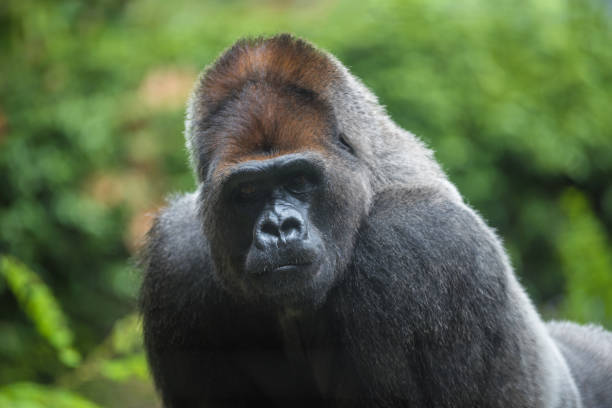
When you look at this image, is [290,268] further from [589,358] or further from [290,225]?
[589,358]

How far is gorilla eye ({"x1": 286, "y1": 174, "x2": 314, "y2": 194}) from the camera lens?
12.4 ft

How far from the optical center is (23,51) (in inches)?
332

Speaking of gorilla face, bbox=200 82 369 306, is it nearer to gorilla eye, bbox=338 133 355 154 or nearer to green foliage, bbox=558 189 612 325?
gorilla eye, bbox=338 133 355 154

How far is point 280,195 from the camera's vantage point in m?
3.73

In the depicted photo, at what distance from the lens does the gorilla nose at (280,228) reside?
363 cm

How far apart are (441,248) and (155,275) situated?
1.56 meters

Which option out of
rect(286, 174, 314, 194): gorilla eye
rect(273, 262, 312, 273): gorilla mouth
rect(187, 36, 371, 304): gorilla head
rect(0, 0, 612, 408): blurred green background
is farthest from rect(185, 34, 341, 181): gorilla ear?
rect(0, 0, 612, 408): blurred green background

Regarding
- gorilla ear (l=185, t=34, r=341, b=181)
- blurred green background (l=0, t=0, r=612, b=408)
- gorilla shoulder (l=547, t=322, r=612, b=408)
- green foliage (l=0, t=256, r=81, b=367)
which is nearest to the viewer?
gorilla ear (l=185, t=34, r=341, b=181)

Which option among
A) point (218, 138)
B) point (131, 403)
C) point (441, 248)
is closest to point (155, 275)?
point (218, 138)

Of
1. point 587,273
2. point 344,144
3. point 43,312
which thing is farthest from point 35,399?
point 587,273

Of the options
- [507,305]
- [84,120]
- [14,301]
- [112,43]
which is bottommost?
[507,305]

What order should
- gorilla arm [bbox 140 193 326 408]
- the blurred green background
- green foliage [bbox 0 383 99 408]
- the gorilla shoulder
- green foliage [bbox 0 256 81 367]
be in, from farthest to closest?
1. the blurred green background
2. green foliage [bbox 0 256 81 367]
3. the gorilla shoulder
4. green foliage [bbox 0 383 99 408]
5. gorilla arm [bbox 140 193 326 408]

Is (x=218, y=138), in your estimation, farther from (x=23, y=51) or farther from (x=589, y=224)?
(x=23, y=51)

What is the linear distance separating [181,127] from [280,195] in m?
5.52
